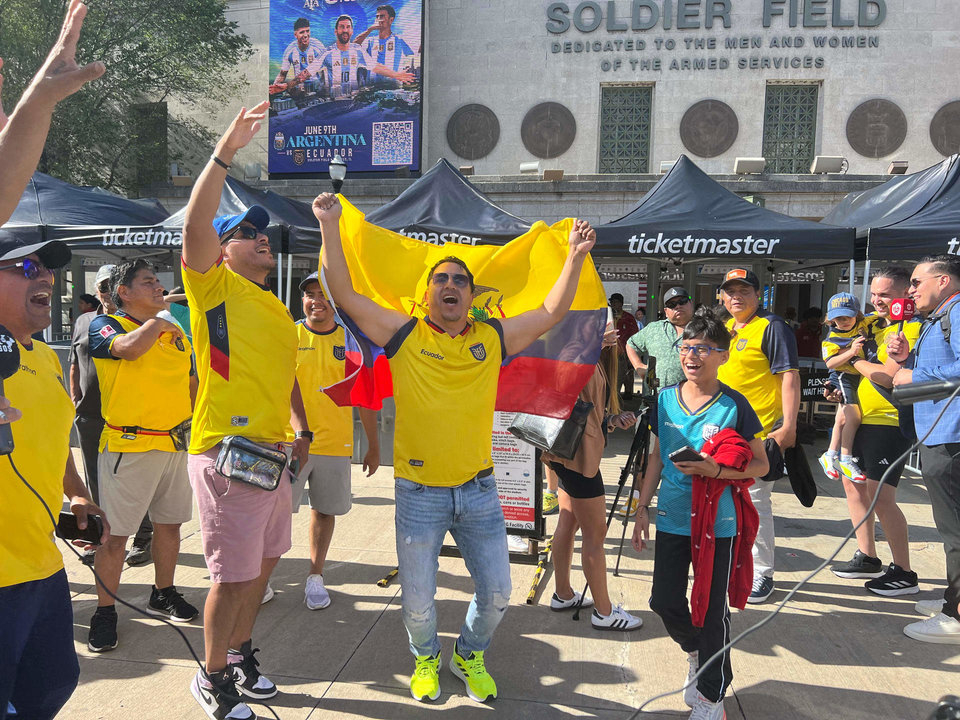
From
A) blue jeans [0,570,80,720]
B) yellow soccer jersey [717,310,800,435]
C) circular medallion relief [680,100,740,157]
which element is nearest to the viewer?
blue jeans [0,570,80,720]

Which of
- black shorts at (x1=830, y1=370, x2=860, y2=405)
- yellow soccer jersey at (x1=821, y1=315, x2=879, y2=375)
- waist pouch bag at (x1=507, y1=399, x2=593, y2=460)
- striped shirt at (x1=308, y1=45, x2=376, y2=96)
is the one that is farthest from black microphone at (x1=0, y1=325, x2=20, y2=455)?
striped shirt at (x1=308, y1=45, x2=376, y2=96)

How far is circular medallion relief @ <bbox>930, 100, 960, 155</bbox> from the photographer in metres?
17.9

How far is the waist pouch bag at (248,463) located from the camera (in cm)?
265

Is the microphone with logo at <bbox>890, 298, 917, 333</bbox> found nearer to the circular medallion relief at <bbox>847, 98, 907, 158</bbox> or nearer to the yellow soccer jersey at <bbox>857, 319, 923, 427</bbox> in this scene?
the yellow soccer jersey at <bbox>857, 319, 923, 427</bbox>

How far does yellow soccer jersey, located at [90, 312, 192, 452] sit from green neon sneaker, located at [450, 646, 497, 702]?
208 centimetres

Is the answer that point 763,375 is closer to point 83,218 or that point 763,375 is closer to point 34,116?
point 34,116

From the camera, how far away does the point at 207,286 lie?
8.73 ft

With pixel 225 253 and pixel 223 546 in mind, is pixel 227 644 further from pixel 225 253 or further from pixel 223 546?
pixel 225 253

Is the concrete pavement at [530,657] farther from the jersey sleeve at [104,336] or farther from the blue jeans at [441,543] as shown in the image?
the jersey sleeve at [104,336]

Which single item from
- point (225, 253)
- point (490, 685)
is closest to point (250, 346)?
point (225, 253)

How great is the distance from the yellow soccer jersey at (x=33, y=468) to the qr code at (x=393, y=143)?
58.2 ft

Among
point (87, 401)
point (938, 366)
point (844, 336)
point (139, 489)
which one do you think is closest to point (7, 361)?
point (139, 489)

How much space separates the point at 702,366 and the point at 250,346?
6.60 ft

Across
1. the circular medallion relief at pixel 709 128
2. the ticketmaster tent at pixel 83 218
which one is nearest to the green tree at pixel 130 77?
the ticketmaster tent at pixel 83 218
